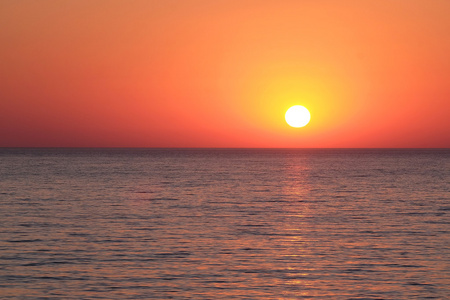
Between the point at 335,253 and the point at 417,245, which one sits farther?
the point at 417,245

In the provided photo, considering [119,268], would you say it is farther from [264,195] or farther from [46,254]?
[264,195]

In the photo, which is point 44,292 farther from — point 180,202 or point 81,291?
point 180,202

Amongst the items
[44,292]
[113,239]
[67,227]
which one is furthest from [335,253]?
[67,227]

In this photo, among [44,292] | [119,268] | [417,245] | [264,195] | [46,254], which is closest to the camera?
[44,292]

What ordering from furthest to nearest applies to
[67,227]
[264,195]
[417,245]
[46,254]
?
[264,195]
[67,227]
[417,245]
[46,254]

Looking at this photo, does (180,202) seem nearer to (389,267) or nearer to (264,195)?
(264,195)

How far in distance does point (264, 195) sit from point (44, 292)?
42472mm

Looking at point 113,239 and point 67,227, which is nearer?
point 113,239

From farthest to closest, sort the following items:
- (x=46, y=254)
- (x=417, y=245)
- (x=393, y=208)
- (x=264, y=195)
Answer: (x=264, y=195), (x=393, y=208), (x=417, y=245), (x=46, y=254)

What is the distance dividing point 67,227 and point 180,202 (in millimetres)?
18378

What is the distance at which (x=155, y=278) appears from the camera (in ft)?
71.4

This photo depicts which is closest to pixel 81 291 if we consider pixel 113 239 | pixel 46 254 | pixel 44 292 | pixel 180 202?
pixel 44 292

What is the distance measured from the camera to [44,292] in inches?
780

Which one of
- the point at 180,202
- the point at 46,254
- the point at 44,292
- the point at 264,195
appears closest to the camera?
the point at 44,292
